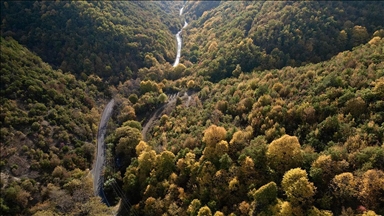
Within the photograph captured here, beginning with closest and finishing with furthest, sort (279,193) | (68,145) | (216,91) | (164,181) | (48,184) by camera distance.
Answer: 1. (279,193)
2. (164,181)
3. (48,184)
4. (68,145)
5. (216,91)

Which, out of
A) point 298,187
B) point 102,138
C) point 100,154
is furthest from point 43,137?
point 298,187

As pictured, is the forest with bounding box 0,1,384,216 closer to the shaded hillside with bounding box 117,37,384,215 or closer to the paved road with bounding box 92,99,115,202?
the shaded hillside with bounding box 117,37,384,215

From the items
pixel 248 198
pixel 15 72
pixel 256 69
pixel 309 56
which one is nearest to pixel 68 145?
pixel 15 72

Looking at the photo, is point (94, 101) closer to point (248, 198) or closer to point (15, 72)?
point (15, 72)

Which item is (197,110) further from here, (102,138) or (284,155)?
(284,155)

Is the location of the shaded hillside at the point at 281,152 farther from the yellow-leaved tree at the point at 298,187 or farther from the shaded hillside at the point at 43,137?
the shaded hillside at the point at 43,137

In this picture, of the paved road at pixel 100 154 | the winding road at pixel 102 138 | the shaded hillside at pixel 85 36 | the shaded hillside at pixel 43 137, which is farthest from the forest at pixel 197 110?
the paved road at pixel 100 154
